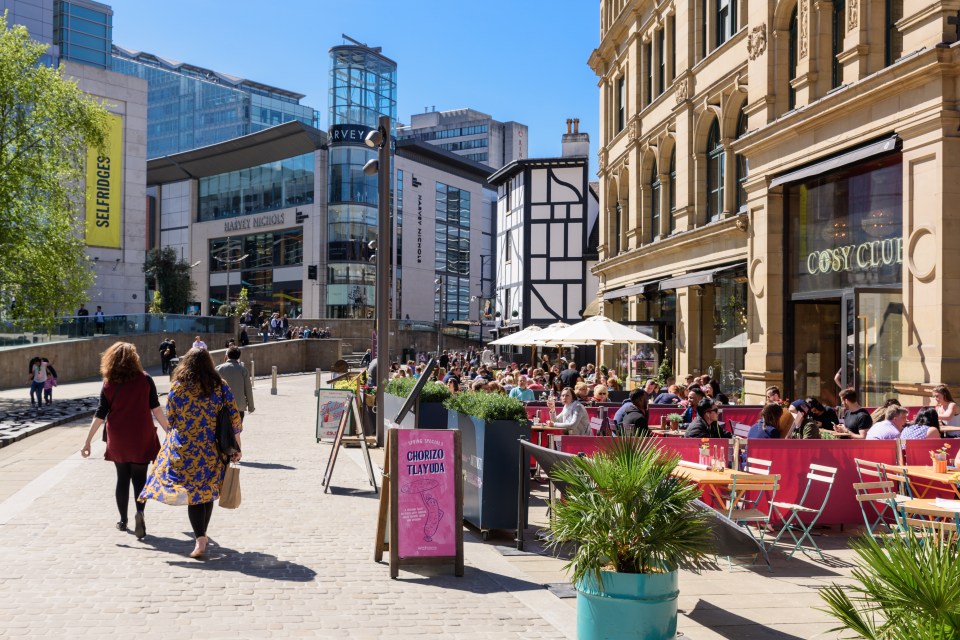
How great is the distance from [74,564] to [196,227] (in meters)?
83.3

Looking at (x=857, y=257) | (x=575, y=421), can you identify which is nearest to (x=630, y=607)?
(x=575, y=421)

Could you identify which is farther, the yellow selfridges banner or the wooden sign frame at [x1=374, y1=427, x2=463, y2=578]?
the yellow selfridges banner

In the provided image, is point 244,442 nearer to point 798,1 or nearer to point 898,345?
point 898,345

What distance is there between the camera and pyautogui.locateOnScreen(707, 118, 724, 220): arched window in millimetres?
24406


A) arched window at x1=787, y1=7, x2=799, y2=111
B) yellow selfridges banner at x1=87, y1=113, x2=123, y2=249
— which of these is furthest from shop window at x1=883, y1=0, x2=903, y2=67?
yellow selfridges banner at x1=87, y1=113, x2=123, y2=249

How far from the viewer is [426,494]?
7.54m

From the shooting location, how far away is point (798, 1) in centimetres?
1834

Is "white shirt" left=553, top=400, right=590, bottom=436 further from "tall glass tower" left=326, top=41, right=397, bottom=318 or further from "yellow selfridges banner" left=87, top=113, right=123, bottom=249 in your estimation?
"tall glass tower" left=326, top=41, right=397, bottom=318

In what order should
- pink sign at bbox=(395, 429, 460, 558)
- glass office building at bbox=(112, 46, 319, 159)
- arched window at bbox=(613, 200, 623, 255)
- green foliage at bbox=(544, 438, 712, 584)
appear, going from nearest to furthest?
green foliage at bbox=(544, 438, 712, 584), pink sign at bbox=(395, 429, 460, 558), arched window at bbox=(613, 200, 623, 255), glass office building at bbox=(112, 46, 319, 159)

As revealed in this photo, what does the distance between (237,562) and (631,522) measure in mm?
3855

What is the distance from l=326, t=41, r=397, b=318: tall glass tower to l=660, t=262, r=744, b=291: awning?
51.3 m

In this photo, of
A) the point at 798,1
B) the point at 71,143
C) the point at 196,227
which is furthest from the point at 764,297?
the point at 196,227

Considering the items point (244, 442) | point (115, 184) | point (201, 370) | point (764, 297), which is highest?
point (115, 184)

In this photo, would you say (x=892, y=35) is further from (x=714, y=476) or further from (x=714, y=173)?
(x=714, y=476)
